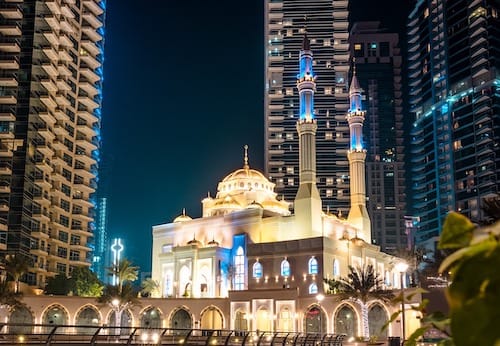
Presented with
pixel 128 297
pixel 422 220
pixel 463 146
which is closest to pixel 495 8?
pixel 463 146

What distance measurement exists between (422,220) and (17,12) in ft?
300

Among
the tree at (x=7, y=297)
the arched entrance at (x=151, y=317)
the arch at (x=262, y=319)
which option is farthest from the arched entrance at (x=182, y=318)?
the tree at (x=7, y=297)

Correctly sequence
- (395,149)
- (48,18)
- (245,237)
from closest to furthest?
(245,237) → (48,18) → (395,149)

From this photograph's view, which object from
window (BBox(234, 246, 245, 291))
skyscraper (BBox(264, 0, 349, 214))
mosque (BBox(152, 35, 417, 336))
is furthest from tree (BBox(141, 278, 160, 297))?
skyscraper (BBox(264, 0, 349, 214))

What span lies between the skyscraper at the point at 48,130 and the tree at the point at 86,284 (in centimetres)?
550

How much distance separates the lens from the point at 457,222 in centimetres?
265

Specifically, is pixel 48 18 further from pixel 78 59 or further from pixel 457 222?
pixel 457 222

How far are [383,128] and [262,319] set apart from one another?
372ft

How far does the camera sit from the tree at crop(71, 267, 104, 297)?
251 feet

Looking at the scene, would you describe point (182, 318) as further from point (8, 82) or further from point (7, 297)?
point (8, 82)

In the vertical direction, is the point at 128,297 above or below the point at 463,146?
below

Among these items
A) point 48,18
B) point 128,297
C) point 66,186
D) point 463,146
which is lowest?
point 128,297

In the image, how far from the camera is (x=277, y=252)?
74.9m

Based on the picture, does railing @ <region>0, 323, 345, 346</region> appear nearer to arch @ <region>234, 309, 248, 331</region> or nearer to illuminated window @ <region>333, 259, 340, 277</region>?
arch @ <region>234, 309, 248, 331</region>
